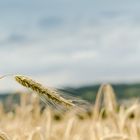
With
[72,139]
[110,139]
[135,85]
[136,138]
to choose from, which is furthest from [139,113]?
[135,85]

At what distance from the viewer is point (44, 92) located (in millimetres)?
2102

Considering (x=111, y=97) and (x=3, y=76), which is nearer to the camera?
(x=3, y=76)

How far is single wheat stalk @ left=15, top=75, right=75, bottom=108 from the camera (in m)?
2.10

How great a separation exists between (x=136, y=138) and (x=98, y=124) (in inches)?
23.1

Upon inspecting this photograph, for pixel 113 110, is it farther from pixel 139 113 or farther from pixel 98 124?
pixel 139 113

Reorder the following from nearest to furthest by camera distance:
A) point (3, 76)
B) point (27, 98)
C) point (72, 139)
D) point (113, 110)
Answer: point (3, 76), point (113, 110), point (72, 139), point (27, 98)

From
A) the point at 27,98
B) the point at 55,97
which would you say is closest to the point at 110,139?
the point at 55,97

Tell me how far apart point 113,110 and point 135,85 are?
125m

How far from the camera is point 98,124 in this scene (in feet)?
16.1

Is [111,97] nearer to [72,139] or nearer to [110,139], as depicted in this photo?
[72,139]

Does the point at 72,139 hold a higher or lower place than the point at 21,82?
lower

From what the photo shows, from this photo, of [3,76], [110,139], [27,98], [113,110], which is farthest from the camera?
[27,98]

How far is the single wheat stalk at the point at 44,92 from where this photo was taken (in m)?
2.10

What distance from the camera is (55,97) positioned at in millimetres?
2104
